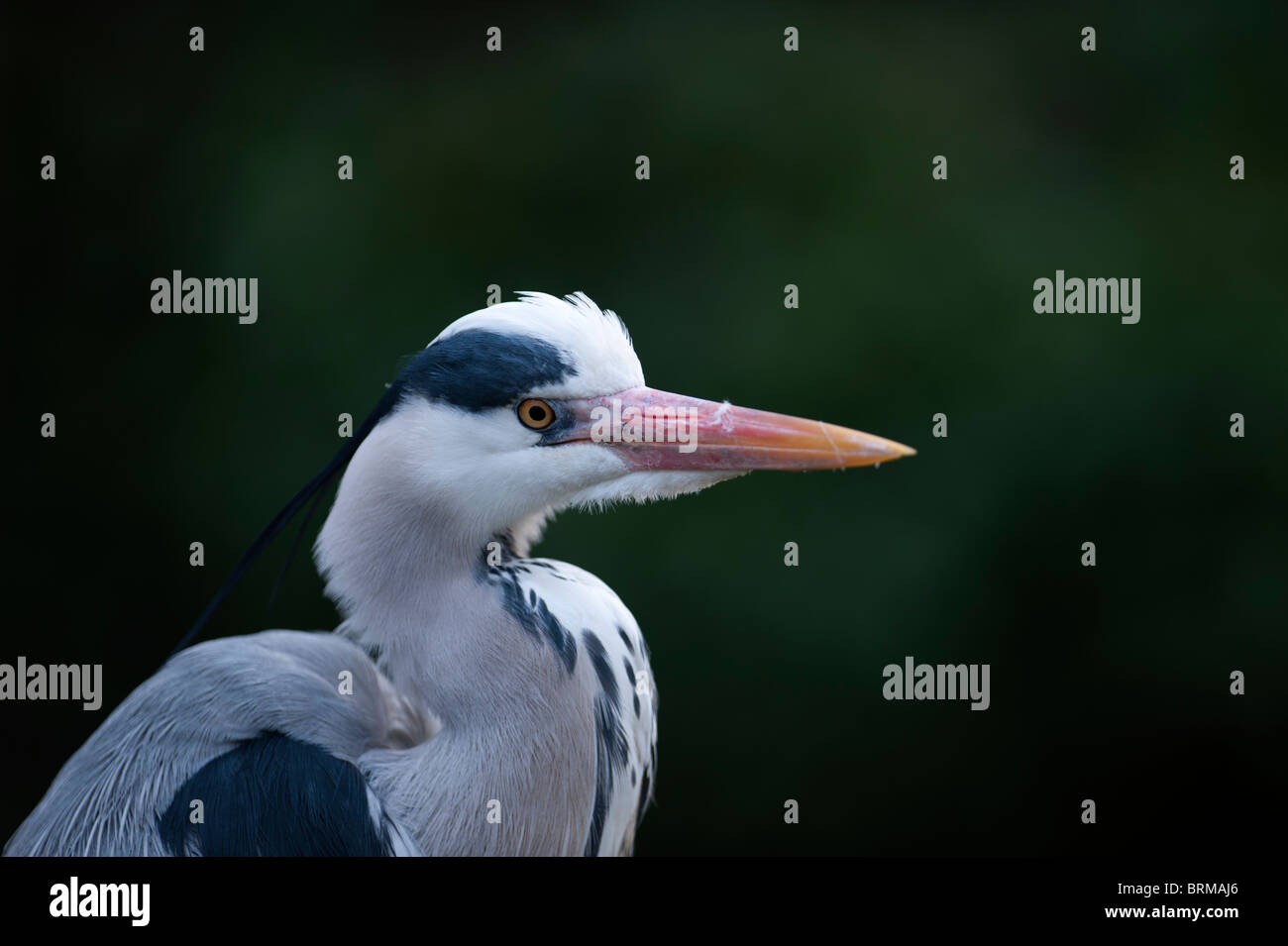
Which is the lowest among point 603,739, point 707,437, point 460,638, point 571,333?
point 603,739

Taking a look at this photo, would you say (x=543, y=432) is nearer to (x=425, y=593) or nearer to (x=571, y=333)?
(x=571, y=333)

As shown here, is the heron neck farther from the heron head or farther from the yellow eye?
the yellow eye

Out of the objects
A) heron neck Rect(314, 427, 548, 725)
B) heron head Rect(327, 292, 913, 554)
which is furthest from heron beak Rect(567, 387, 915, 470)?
heron neck Rect(314, 427, 548, 725)

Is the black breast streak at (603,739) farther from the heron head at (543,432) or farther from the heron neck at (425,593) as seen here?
the heron head at (543,432)

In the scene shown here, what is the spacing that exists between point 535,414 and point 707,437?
20cm

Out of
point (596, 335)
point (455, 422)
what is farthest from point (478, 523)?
point (596, 335)

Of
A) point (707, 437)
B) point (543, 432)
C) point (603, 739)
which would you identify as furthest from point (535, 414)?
point (603, 739)

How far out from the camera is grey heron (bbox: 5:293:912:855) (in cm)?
132

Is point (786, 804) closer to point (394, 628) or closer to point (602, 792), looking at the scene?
point (602, 792)

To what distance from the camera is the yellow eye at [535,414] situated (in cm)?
132

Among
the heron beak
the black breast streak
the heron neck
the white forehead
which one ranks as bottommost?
the black breast streak

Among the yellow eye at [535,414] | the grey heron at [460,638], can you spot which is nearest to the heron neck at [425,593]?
the grey heron at [460,638]

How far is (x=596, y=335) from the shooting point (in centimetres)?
133

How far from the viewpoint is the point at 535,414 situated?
132cm
